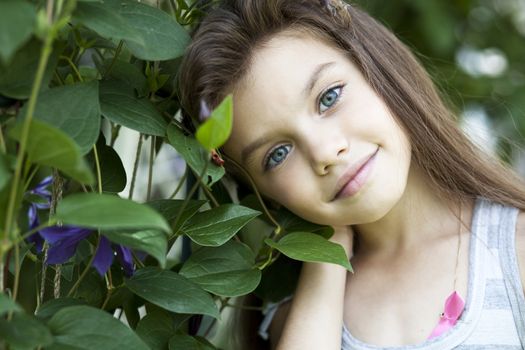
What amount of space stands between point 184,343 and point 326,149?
29 centimetres

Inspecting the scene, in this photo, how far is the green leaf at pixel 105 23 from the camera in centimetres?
57

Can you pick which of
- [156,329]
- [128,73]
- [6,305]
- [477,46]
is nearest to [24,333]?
[6,305]

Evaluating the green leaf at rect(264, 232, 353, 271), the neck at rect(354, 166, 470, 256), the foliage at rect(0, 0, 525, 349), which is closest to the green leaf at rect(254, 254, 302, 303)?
the foliage at rect(0, 0, 525, 349)

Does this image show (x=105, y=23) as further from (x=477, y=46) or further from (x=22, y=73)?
(x=477, y=46)

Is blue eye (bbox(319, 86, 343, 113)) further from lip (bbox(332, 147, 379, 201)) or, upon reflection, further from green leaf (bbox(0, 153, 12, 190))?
green leaf (bbox(0, 153, 12, 190))

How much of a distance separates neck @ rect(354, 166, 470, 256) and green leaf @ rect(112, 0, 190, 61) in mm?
463

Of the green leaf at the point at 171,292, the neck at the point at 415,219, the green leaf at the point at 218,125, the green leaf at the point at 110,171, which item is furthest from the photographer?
the neck at the point at 415,219

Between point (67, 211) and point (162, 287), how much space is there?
238 mm

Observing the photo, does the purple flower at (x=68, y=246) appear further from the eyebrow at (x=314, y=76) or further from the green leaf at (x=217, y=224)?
the eyebrow at (x=314, y=76)

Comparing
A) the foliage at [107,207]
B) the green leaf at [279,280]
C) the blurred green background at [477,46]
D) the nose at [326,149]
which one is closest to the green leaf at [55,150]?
the foliage at [107,207]

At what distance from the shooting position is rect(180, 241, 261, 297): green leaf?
30.5 inches

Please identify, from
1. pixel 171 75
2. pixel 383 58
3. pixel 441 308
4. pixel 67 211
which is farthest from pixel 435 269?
pixel 67 211

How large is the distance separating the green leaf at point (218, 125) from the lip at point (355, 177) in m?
0.39

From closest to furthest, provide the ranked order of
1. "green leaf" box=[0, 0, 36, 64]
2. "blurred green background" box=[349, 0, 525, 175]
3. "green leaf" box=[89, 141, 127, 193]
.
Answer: "green leaf" box=[0, 0, 36, 64]
"green leaf" box=[89, 141, 127, 193]
"blurred green background" box=[349, 0, 525, 175]
